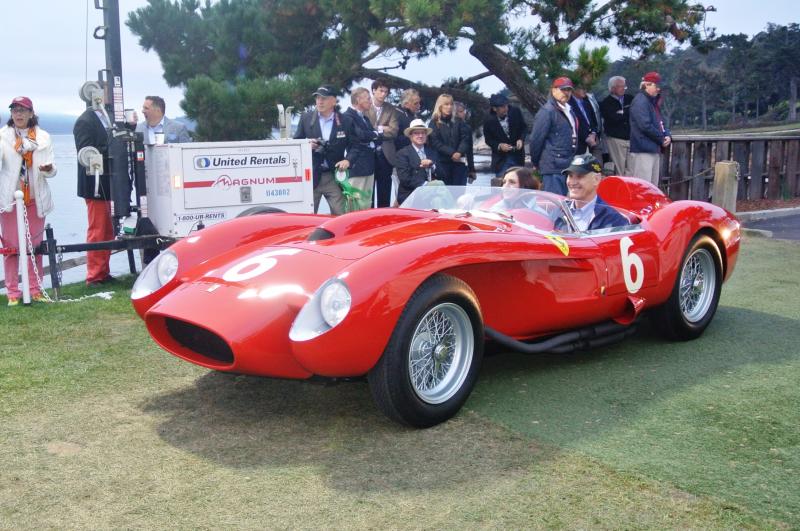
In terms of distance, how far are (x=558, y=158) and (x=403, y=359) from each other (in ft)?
18.1

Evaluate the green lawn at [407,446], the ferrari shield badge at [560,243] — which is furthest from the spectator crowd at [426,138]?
the green lawn at [407,446]

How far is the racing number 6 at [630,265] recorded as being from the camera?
5098 mm

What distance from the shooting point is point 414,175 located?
8.51 metres

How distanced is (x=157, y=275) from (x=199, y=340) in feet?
2.83

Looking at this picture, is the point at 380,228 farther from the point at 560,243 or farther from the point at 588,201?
the point at 588,201

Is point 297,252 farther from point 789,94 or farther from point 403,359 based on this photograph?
point 789,94

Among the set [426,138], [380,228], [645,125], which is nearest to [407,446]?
[380,228]

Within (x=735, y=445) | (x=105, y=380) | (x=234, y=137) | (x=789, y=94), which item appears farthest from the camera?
(x=789, y=94)

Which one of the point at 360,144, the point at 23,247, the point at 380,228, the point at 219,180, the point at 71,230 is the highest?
the point at 360,144

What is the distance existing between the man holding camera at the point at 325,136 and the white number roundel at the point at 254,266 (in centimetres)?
464

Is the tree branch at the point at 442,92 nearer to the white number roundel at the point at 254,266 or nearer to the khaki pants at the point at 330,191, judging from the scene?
the khaki pants at the point at 330,191

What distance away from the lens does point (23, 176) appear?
7.33 metres

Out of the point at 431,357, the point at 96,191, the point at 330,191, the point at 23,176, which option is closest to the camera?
the point at 431,357

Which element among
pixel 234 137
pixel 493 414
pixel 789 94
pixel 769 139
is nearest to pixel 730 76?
pixel 789 94
